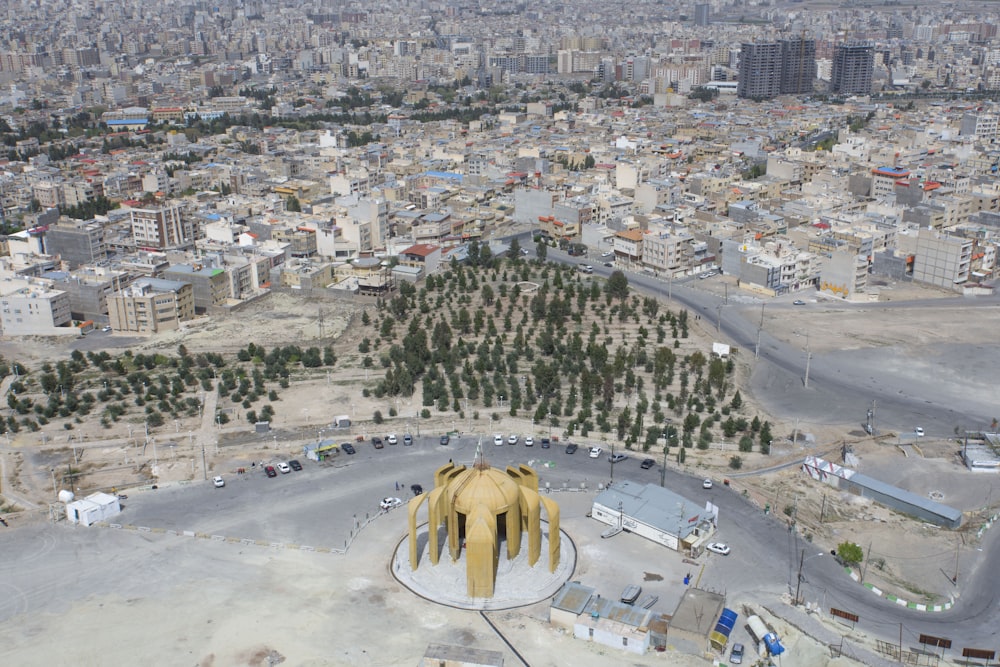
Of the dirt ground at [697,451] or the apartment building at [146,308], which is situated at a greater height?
the apartment building at [146,308]

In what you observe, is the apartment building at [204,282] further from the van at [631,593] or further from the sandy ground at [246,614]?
the van at [631,593]

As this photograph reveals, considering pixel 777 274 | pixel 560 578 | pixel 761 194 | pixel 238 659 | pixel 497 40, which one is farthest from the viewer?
pixel 497 40

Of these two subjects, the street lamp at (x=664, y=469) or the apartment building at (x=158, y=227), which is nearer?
the street lamp at (x=664, y=469)

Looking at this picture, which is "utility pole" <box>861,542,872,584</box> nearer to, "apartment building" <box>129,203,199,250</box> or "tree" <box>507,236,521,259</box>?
"tree" <box>507,236,521,259</box>

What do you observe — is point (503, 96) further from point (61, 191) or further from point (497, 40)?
point (61, 191)

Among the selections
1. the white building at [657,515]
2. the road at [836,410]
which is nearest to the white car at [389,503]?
the white building at [657,515]

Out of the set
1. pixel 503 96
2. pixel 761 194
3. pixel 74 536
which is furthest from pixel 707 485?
pixel 503 96
